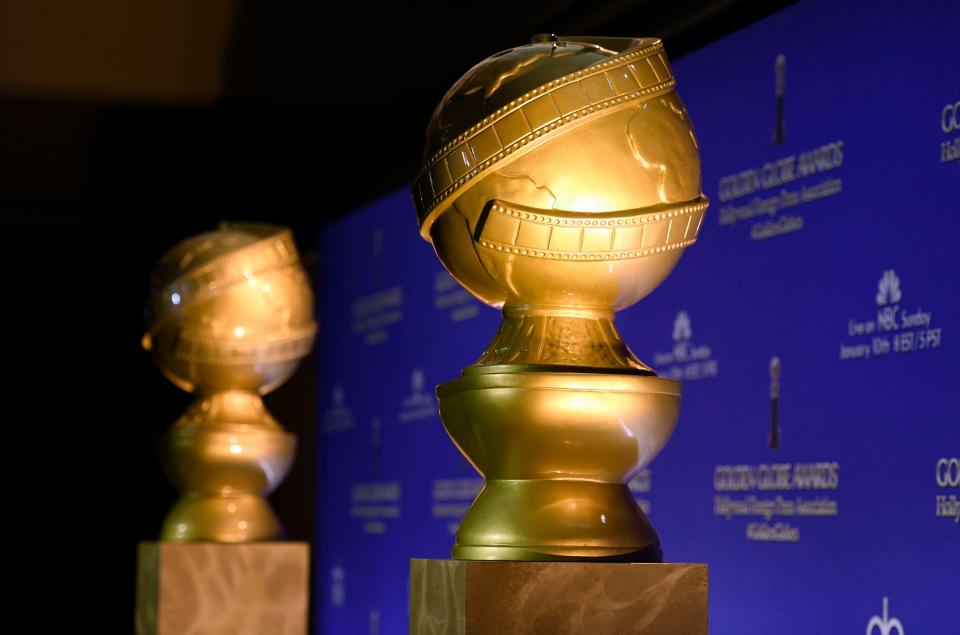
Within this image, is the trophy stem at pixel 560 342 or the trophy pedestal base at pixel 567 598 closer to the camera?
the trophy pedestal base at pixel 567 598

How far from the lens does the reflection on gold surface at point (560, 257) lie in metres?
2.01

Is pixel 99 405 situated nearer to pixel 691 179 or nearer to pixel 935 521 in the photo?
pixel 935 521

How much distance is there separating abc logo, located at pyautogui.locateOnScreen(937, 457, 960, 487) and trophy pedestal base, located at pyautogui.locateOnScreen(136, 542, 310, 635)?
1.72m

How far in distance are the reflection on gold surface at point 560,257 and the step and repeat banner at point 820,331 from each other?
1371mm

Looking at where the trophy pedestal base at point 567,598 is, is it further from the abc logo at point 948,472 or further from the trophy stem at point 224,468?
the trophy stem at point 224,468

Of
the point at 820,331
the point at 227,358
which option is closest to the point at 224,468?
the point at 227,358

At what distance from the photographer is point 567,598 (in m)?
1.98

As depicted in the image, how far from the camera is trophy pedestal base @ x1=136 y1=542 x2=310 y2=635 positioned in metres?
4.04

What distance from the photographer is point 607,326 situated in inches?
85.2

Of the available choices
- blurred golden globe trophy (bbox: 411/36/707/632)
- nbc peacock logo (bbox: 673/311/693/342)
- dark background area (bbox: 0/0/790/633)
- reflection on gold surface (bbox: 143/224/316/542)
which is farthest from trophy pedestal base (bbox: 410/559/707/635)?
dark background area (bbox: 0/0/790/633)

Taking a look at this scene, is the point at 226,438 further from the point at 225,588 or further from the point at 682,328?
the point at 682,328

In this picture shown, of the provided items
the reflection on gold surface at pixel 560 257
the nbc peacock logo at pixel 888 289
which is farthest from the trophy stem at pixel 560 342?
the nbc peacock logo at pixel 888 289

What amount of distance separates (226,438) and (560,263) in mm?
2258

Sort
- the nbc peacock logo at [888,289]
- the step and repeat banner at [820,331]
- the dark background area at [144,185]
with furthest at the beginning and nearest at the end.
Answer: the dark background area at [144,185]
the nbc peacock logo at [888,289]
the step and repeat banner at [820,331]
